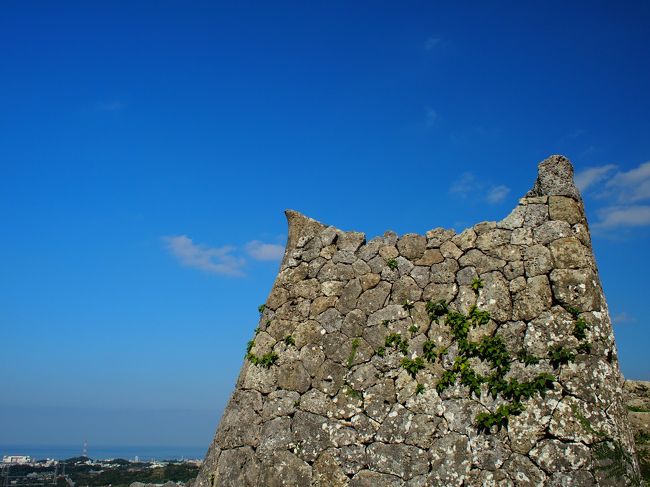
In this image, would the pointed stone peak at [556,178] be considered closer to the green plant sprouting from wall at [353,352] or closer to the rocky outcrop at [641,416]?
the green plant sprouting from wall at [353,352]

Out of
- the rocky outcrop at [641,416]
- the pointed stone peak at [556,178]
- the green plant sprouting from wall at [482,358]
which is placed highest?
the pointed stone peak at [556,178]

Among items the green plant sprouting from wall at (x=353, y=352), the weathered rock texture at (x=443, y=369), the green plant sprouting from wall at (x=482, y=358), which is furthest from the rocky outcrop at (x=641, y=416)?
the green plant sprouting from wall at (x=353, y=352)

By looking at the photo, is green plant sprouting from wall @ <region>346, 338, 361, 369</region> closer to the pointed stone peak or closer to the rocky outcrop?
the pointed stone peak

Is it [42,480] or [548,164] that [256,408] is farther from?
[42,480]

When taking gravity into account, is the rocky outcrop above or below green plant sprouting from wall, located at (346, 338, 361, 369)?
below

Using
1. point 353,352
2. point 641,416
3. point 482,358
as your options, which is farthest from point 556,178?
point 641,416

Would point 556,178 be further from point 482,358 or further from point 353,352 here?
point 353,352

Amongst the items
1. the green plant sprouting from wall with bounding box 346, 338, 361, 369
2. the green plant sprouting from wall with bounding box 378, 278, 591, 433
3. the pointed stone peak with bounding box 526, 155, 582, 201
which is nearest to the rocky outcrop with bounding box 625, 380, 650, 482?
the green plant sprouting from wall with bounding box 378, 278, 591, 433

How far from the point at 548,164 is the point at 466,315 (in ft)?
9.08

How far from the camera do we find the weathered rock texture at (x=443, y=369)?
22.0ft

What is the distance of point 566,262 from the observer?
24.9ft

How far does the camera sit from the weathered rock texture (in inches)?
264

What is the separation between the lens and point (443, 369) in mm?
7582

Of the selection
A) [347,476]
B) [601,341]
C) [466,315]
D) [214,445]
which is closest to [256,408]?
[214,445]
